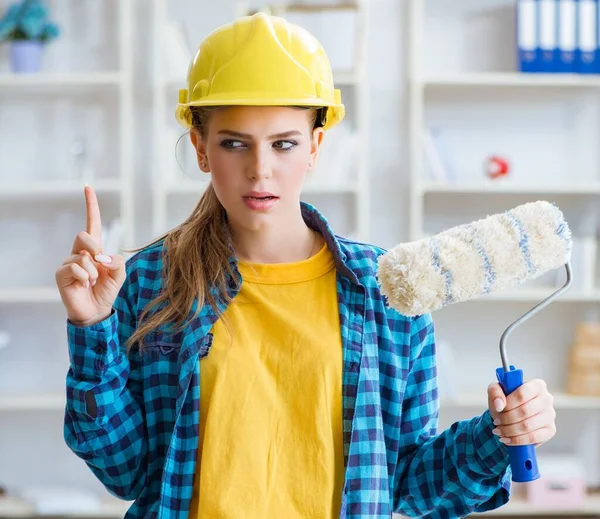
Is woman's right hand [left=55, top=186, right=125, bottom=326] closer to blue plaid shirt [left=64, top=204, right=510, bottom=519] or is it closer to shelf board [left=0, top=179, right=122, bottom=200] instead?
blue plaid shirt [left=64, top=204, right=510, bottom=519]

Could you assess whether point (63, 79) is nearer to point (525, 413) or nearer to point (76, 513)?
point (76, 513)

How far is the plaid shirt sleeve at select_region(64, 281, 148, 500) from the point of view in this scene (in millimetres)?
1171

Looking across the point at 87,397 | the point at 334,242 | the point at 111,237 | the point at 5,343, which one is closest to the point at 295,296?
the point at 334,242

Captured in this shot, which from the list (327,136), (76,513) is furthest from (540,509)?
(76,513)

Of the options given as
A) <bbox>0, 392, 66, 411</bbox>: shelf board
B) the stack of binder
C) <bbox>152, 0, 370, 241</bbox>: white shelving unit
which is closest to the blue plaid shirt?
<bbox>152, 0, 370, 241</bbox>: white shelving unit

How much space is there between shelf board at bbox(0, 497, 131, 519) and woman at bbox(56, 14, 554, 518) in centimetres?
234

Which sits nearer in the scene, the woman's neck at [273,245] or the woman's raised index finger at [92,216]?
the woman's raised index finger at [92,216]

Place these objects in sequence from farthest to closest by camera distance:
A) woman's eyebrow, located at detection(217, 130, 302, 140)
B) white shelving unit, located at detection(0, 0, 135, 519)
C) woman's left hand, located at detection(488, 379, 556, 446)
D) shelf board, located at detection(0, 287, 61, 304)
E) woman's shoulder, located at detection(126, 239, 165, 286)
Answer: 1. white shelving unit, located at detection(0, 0, 135, 519)
2. shelf board, located at detection(0, 287, 61, 304)
3. woman's shoulder, located at detection(126, 239, 165, 286)
4. woman's eyebrow, located at detection(217, 130, 302, 140)
5. woman's left hand, located at detection(488, 379, 556, 446)

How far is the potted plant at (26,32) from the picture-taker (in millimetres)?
3538

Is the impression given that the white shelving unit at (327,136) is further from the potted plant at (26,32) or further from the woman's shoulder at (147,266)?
the woman's shoulder at (147,266)

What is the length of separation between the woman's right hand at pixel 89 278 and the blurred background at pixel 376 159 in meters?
A: 2.38

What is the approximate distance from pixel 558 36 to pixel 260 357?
9.07 feet

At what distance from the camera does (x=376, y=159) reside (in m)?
3.80

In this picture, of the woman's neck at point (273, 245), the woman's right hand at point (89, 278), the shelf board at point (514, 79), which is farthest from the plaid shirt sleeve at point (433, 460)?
the shelf board at point (514, 79)
